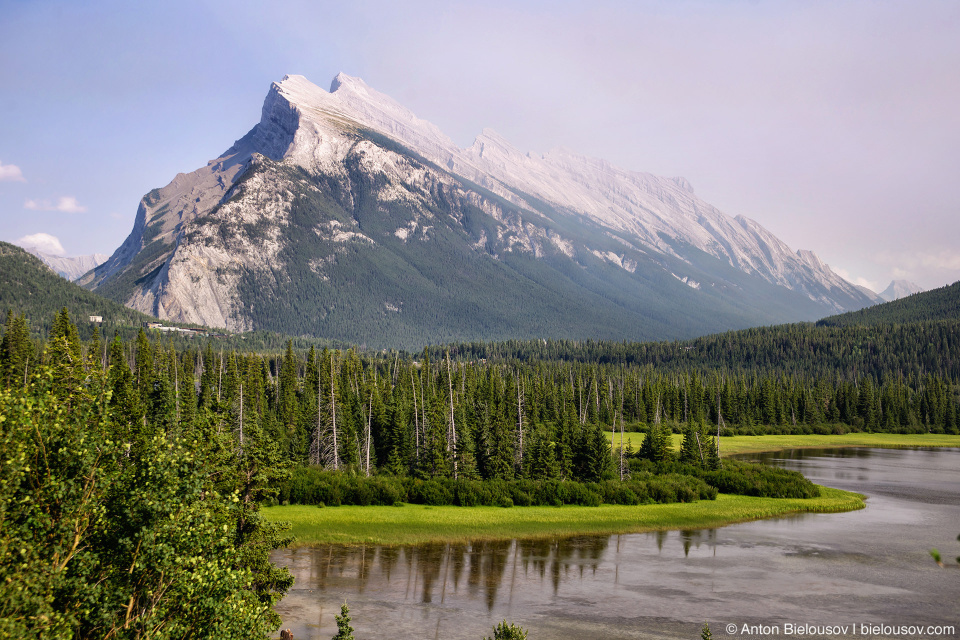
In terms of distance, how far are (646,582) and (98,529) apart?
34.9 meters

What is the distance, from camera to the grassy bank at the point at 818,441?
12279cm

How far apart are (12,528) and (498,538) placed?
145ft

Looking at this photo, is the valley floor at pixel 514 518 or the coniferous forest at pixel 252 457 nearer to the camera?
the coniferous forest at pixel 252 457

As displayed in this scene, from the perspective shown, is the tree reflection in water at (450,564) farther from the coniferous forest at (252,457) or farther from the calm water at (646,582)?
the coniferous forest at (252,457)

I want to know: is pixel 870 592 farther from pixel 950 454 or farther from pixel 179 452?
pixel 950 454

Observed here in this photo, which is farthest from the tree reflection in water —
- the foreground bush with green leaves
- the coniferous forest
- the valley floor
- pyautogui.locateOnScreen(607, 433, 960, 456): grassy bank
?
pyautogui.locateOnScreen(607, 433, 960, 456): grassy bank

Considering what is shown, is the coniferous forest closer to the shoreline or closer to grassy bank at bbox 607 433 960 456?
the shoreline

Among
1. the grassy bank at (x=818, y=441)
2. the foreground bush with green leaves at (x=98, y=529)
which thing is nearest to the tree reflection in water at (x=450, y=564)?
the foreground bush with green leaves at (x=98, y=529)

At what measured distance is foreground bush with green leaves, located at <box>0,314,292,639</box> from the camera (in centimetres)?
1617

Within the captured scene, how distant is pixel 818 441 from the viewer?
13512 centimetres

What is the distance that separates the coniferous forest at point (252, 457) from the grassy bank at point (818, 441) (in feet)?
19.0

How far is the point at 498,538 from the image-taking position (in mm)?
56344

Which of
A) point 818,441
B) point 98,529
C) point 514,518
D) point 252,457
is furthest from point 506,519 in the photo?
point 818,441

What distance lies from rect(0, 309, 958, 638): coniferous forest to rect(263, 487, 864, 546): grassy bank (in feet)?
9.86
